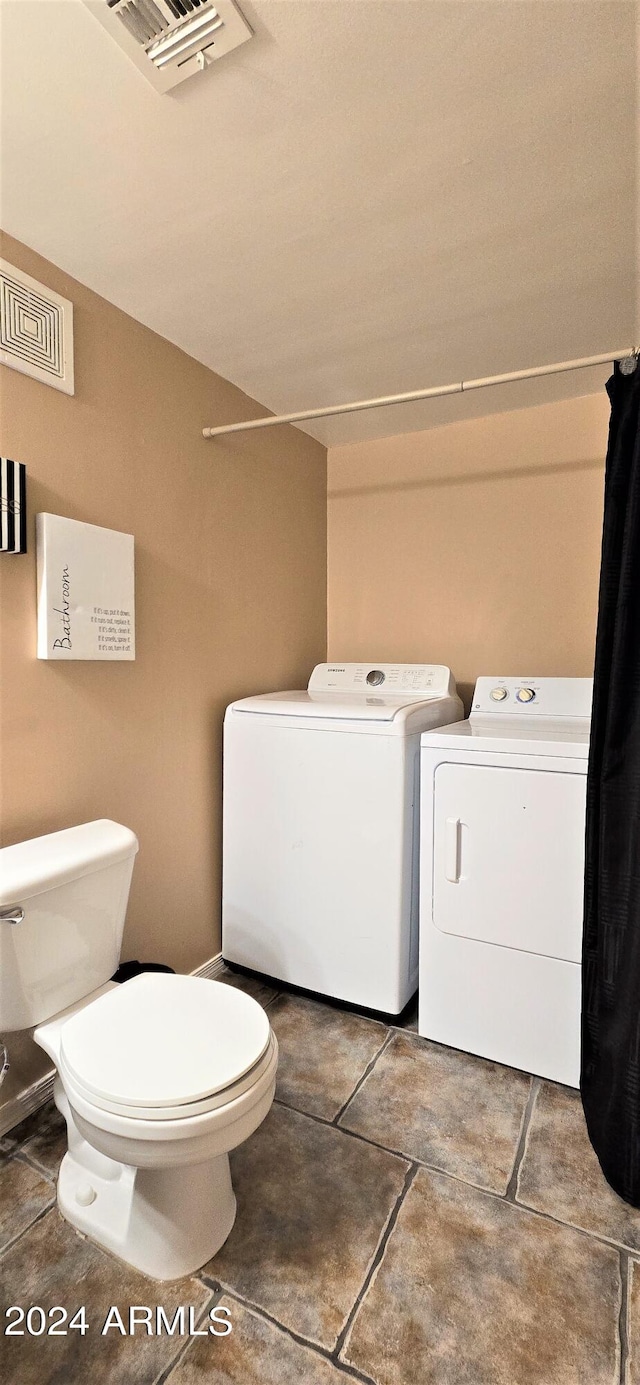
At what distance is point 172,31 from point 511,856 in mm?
1870

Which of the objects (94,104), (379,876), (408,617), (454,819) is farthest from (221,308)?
(379,876)

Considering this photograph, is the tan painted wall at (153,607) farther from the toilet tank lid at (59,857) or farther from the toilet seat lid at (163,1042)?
the toilet seat lid at (163,1042)

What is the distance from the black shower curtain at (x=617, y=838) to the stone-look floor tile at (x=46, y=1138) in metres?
1.27

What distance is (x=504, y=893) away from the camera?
1.70m

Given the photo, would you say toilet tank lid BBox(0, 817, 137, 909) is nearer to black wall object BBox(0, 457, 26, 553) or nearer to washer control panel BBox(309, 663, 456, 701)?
black wall object BBox(0, 457, 26, 553)

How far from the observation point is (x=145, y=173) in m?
1.27

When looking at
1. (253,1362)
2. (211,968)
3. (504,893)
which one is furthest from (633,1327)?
(211,968)

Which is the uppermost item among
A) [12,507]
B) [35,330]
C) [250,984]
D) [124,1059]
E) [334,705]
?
[35,330]

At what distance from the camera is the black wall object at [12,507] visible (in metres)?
1.38

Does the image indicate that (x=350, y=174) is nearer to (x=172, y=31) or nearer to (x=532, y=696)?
(x=172, y=31)

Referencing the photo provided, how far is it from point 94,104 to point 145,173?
16cm

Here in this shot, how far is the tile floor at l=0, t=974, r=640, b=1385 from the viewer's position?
1.01m

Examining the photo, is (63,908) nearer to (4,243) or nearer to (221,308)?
(4,243)

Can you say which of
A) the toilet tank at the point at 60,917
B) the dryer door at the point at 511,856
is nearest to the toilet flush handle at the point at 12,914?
A: the toilet tank at the point at 60,917
